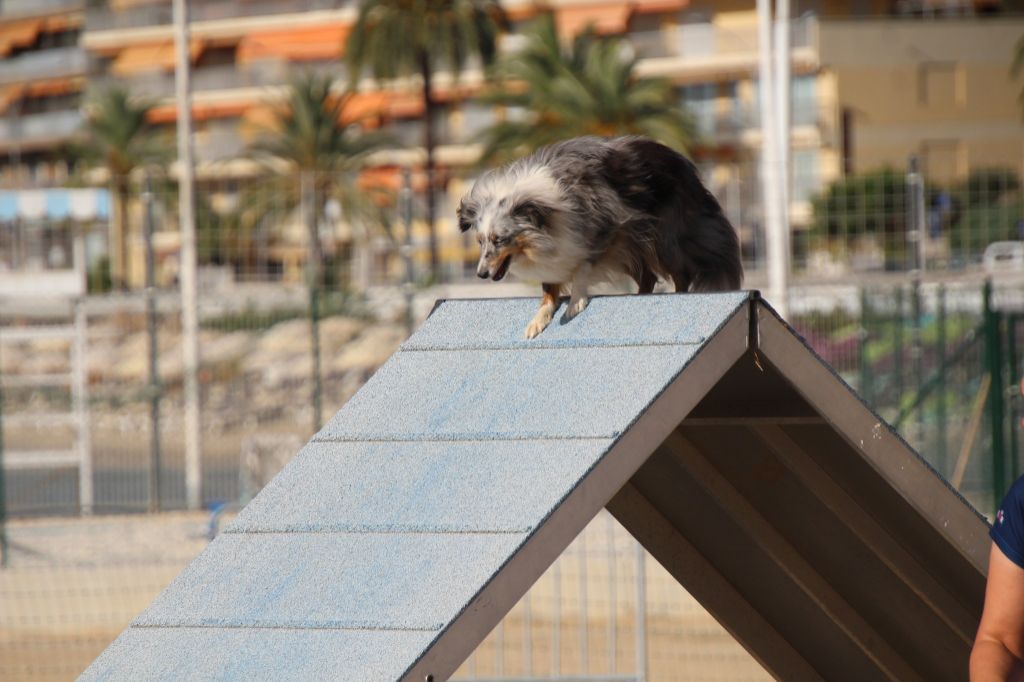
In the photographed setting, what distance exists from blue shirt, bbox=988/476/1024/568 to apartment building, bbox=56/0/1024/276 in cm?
3060

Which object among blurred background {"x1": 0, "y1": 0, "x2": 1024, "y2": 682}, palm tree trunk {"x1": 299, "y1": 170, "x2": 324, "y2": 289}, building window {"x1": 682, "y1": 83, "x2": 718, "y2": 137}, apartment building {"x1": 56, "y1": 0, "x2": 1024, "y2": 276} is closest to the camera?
blurred background {"x1": 0, "y1": 0, "x2": 1024, "y2": 682}

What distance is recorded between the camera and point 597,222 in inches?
168

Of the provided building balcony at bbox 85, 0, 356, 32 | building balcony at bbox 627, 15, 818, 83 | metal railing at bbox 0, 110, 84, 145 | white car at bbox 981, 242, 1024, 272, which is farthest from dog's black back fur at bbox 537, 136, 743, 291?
metal railing at bbox 0, 110, 84, 145

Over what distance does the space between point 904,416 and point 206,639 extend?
7416mm

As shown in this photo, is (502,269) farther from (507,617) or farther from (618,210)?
(507,617)

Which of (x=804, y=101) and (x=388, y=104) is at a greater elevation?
(x=388, y=104)

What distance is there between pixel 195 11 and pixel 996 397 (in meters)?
39.9

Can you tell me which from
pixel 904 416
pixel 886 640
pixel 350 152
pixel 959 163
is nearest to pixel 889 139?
pixel 350 152

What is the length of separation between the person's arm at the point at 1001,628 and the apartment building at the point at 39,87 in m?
48.7

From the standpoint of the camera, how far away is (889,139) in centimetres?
3812

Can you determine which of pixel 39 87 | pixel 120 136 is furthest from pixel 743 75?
pixel 39 87

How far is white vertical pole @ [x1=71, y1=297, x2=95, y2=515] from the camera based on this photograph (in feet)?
40.4

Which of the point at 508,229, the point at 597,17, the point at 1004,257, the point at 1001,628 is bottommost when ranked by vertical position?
the point at 1001,628

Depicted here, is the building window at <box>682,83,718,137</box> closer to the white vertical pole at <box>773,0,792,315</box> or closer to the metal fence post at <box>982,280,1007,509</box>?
the white vertical pole at <box>773,0,792,315</box>
